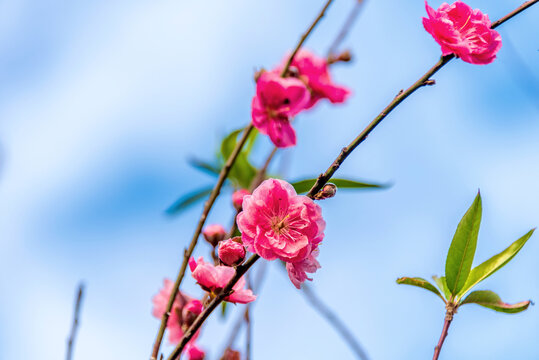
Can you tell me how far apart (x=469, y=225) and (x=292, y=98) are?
2.09 ft

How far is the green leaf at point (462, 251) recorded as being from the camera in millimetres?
1137

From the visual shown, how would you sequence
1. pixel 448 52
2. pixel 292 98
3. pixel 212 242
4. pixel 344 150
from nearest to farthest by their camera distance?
pixel 344 150 < pixel 448 52 < pixel 212 242 < pixel 292 98

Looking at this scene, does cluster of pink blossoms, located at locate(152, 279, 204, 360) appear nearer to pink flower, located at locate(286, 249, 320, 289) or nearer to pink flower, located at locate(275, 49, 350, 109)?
pink flower, located at locate(286, 249, 320, 289)

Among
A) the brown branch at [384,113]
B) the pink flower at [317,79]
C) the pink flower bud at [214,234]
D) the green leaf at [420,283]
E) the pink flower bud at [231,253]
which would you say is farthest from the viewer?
the pink flower at [317,79]

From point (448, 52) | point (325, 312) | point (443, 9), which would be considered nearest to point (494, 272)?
point (325, 312)

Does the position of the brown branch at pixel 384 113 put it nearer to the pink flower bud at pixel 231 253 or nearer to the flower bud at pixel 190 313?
the pink flower bud at pixel 231 253

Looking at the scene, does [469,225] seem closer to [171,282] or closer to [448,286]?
[448,286]

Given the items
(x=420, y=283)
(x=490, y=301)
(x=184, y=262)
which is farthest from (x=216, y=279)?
(x=490, y=301)

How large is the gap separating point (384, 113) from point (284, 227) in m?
0.30

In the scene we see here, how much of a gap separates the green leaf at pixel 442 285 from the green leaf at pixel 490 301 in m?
0.04

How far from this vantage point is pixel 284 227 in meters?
1.11

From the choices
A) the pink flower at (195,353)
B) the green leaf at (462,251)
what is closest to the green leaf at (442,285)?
the green leaf at (462,251)

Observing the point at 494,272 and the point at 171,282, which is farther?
the point at 171,282

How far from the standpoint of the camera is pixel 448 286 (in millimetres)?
1188
